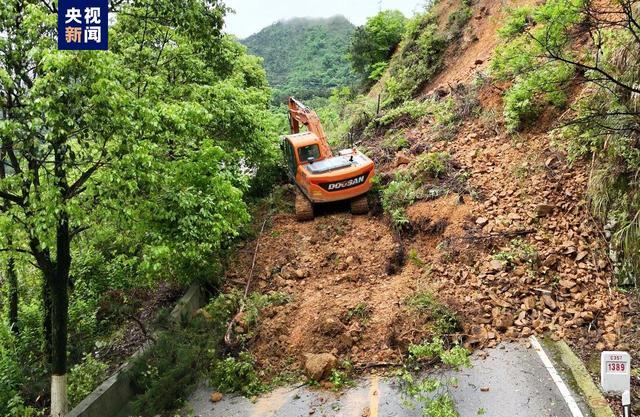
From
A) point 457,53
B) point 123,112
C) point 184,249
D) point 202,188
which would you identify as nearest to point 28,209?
point 123,112

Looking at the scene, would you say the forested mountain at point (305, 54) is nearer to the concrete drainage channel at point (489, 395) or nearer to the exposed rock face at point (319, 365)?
the exposed rock face at point (319, 365)

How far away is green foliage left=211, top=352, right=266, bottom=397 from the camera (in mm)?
7938

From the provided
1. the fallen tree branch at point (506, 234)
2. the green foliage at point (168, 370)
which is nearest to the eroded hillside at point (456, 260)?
the fallen tree branch at point (506, 234)

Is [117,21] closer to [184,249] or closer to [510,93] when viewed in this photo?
[184,249]

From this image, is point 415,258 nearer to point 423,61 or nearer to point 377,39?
point 423,61

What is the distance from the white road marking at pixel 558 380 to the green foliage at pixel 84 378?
7.00 meters

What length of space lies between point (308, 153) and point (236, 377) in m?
7.25

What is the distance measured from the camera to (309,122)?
15.2 m

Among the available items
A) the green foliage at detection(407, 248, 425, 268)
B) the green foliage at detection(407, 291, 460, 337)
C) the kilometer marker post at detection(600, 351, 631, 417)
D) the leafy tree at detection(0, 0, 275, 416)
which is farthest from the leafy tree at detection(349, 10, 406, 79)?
the kilometer marker post at detection(600, 351, 631, 417)

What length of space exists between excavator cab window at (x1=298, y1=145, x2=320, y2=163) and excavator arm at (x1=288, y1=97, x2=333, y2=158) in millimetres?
151

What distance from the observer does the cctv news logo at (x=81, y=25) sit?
623 cm

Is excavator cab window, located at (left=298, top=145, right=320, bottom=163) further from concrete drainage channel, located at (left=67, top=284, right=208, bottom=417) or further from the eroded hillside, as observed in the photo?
concrete drainage channel, located at (left=67, top=284, right=208, bottom=417)

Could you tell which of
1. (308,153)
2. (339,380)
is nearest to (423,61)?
(308,153)

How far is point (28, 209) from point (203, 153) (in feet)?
12.7
